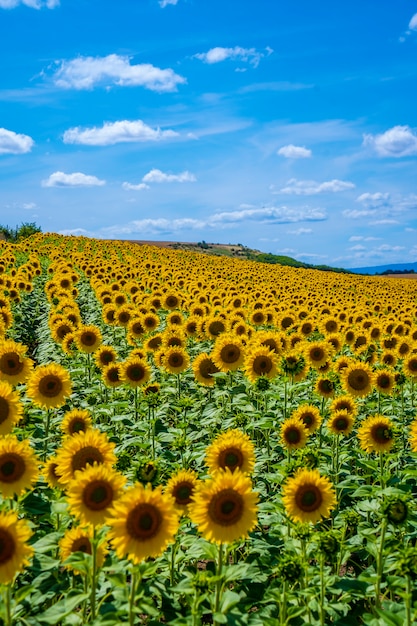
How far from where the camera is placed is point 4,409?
18.5 feet

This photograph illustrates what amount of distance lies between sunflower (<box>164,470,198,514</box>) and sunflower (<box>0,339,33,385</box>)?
3.45 metres

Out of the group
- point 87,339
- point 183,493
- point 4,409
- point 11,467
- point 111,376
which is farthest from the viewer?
point 87,339

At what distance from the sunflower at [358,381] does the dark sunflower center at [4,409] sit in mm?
5436

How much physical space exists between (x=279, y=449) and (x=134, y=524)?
476 centimetres

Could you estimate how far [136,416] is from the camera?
9016 millimetres

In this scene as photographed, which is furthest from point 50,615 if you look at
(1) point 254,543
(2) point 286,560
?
(1) point 254,543

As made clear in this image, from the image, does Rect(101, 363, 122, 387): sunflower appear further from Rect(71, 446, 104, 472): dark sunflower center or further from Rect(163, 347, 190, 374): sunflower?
Rect(71, 446, 104, 472): dark sunflower center

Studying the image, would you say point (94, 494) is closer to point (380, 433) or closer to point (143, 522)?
point (143, 522)

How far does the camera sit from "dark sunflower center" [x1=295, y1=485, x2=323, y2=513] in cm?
462

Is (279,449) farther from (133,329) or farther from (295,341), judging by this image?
(133,329)

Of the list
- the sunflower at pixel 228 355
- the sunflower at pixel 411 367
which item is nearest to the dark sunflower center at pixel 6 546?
the sunflower at pixel 228 355

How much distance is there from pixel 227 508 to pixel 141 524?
2.01 ft

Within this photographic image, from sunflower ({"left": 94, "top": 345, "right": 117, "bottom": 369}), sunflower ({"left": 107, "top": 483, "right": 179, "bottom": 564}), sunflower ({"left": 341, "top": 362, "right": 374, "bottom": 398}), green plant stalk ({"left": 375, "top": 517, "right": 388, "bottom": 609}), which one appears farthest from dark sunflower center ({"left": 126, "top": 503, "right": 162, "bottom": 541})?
sunflower ({"left": 94, "top": 345, "right": 117, "bottom": 369})

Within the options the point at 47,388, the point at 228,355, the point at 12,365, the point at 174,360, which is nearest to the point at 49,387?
the point at 47,388
